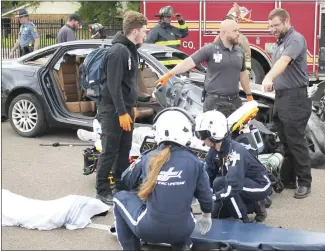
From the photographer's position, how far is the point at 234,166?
17.7 ft

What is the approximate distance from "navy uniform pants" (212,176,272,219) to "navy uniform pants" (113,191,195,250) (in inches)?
37.7

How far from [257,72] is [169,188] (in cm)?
964

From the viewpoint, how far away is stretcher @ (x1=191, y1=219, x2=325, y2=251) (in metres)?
4.74

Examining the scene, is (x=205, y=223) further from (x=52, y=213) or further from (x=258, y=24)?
(x=258, y=24)

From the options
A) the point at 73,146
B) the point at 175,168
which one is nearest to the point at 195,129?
the point at 175,168

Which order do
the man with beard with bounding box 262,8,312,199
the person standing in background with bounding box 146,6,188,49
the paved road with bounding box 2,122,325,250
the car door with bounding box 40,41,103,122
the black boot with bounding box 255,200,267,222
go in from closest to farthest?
the paved road with bounding box 2,122,325,250
the black boot with bounding box 255,200,267,222
the man with beard with bounding box 262,8,312,199
the car door with bounding box 40,41,103,122
the person standing in background with bounding box 146,6,188,49

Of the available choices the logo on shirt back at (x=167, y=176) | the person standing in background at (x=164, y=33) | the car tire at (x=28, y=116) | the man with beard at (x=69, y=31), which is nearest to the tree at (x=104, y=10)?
the man with beard at (x=69, y=31)

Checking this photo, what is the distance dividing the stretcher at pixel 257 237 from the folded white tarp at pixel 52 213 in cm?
116

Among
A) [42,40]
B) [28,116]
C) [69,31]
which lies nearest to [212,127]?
[28,116]

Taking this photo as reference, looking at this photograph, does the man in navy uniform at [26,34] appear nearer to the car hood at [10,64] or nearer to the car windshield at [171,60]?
the car hood at [10,64]

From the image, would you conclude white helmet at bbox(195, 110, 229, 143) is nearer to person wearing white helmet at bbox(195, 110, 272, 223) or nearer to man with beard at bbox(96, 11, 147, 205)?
person wearing white helmet at bbox(195, 110, 272, 223)

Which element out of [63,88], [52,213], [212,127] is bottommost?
[52,213]

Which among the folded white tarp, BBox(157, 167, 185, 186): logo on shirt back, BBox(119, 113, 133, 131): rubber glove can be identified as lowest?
the folded white tarp

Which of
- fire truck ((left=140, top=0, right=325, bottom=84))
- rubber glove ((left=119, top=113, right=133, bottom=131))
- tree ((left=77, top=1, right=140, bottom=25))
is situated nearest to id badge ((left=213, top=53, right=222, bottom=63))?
rubber glove ((left=119, top=113, right=133, bottom=131))
